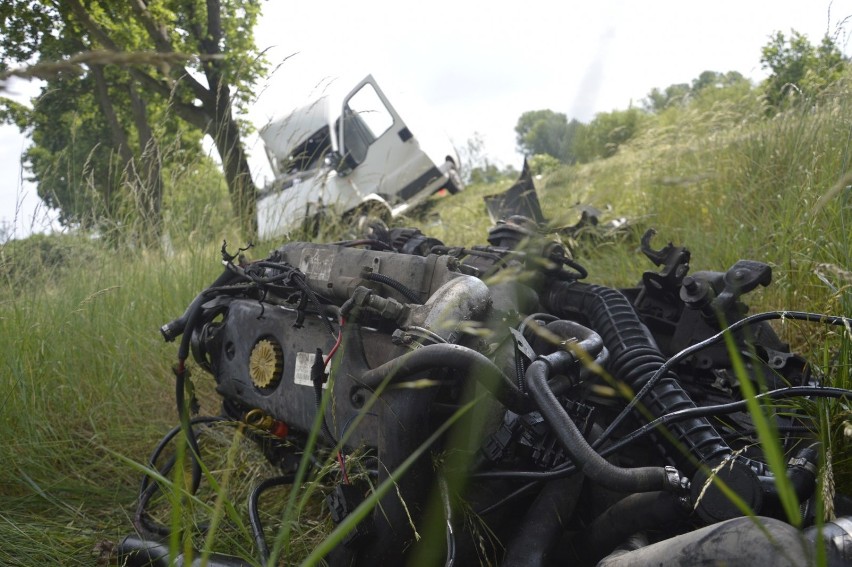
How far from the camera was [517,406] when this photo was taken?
1702mm

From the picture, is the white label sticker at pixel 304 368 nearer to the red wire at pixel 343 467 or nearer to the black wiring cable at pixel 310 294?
the black wiring cable at pixel 310 294

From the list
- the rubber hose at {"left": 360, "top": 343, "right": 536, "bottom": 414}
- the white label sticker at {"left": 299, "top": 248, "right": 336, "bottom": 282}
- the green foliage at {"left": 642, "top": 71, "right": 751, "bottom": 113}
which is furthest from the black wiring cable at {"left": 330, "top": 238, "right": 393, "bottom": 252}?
the green foliage at {"left": 642, "top": 71, "right": 751, "bottom": 113}

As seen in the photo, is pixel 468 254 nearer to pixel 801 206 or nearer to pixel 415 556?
pixel 415 556

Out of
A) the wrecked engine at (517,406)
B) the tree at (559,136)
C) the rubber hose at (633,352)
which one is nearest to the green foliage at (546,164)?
the tree at (559,136)

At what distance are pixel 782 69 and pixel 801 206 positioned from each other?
382 cm

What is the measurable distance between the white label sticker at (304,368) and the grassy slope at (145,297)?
32.4 inches

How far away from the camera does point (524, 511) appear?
193cm

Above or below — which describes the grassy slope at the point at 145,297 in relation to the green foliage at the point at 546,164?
below

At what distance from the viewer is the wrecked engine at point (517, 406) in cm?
154

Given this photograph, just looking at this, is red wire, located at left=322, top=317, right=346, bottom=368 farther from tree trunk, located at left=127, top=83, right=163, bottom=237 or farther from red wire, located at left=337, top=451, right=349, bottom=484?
tree trunk, located at left=127, top=83, right=163, bottom=237

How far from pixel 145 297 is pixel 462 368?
2861 millimetres

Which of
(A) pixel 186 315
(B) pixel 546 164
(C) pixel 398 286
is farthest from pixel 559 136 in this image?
(B) pixel 546 164

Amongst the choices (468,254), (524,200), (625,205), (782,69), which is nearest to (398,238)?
(468,254)

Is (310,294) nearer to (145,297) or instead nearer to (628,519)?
(628,519)
